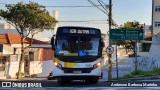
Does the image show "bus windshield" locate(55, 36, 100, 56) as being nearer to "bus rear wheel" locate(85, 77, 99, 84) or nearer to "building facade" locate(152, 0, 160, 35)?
"bus rear wheel" locate(85, 77, 99, 84)

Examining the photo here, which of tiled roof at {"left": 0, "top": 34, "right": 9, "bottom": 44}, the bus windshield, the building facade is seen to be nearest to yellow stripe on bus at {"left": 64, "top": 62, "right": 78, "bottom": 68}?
the bus windshield

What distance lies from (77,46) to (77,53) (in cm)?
40

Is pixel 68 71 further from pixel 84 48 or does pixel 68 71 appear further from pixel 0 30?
pixel 0 30

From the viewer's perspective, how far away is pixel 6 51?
1902 inches

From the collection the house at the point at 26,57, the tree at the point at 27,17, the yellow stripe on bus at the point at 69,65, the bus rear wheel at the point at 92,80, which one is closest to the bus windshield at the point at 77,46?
the yellow stripe on bus at the point at 69,65

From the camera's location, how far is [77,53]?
69.8ft

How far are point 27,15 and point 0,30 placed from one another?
46003 millimetres

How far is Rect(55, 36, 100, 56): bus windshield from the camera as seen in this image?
2133 cm

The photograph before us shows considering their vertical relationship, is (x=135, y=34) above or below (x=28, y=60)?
above

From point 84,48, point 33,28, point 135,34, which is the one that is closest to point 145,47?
point 33,28

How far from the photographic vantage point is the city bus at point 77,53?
2119 cm

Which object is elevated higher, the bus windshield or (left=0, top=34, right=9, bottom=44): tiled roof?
the bus windshield

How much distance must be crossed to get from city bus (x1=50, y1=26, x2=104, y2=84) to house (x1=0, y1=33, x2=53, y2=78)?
25186mm

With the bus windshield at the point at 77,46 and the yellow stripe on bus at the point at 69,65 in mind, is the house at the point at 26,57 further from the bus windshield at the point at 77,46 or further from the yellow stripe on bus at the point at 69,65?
the yellow stripe on bus at the point at 69,65
